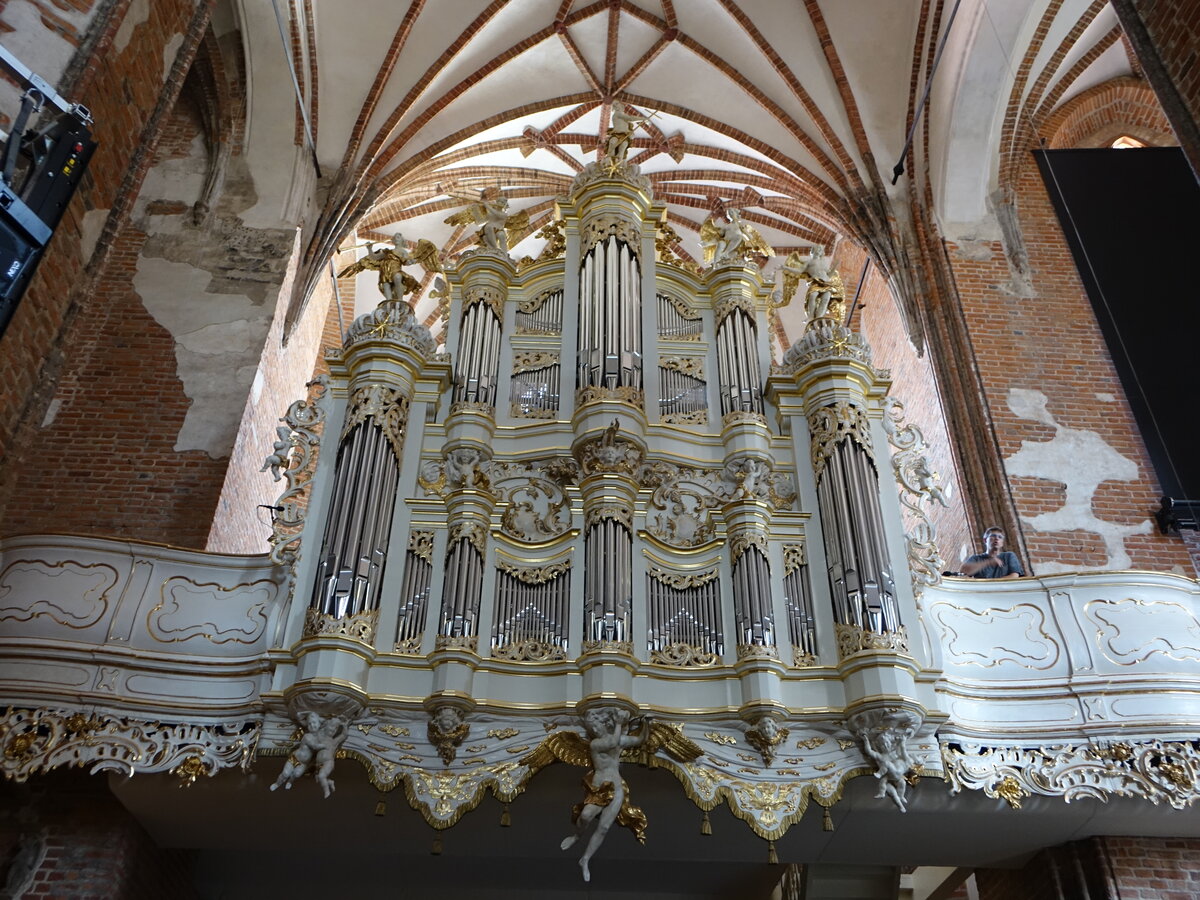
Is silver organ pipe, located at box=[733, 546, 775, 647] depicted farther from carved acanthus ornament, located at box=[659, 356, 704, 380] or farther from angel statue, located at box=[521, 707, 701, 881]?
carved acanthus ornament, located at box=[659, 356, 704, 380]

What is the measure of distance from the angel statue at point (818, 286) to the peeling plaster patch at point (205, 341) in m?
5.97

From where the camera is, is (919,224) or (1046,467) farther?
(919,224)

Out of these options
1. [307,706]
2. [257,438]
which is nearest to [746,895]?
[307,706]

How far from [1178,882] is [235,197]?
12.4 m

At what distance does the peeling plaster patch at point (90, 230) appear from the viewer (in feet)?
24.1

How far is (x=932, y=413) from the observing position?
45.2 ft

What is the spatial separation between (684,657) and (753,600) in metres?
0.67

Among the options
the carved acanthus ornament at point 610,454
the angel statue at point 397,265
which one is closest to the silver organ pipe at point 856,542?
the carved acanthus ornament at point 610,454

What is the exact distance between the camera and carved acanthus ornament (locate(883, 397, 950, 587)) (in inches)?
330

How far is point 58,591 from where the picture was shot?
7.98 m

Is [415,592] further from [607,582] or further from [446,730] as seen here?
[607,582]

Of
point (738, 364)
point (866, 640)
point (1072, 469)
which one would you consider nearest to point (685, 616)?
point (866, 640)

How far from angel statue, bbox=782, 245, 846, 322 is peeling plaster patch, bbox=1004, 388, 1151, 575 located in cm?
342

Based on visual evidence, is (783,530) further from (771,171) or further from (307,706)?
(771,171)
